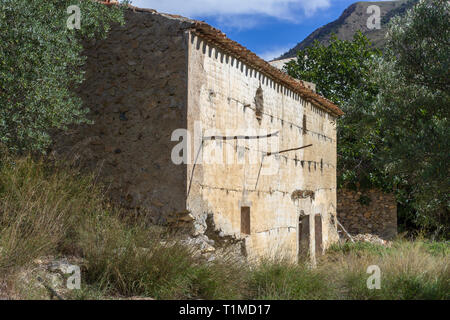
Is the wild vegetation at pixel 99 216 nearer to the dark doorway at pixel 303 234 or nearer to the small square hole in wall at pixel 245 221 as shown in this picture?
the small square hole in wall at pixel 245 221

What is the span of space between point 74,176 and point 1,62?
6.99 ft

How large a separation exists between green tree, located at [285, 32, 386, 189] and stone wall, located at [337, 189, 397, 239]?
501mm

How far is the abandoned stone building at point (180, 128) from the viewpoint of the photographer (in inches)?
295

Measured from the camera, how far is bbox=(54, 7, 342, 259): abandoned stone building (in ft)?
24.6

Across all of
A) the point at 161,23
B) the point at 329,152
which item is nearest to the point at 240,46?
the point at 161,23

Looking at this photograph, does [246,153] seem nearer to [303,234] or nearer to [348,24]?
[303,234]

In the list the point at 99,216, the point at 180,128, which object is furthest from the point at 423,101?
the point at 99,216

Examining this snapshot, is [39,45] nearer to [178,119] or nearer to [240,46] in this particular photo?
[178,119]

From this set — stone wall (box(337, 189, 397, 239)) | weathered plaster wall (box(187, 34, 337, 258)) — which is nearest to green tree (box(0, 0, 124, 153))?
weathered plaster wall (box(187, 34, 337, 258))

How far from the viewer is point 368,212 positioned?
769 inches

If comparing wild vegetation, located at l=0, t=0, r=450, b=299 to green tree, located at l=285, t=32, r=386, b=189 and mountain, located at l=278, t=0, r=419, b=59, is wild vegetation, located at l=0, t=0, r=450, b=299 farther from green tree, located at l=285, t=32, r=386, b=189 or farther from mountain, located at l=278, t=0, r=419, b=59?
mountain, located at l=278, t=0, r=419, b=59

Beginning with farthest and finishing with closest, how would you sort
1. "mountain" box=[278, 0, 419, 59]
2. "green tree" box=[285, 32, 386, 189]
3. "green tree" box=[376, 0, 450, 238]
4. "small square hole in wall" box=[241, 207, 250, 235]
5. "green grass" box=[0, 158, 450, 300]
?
"mountain" box=[278, 0, 419, 59]
"green tree" box=[285, 32, 386, 189]
"small square hole in wall" box=[241, 207, 250, 235]
"green tree" box=[376, 0, 450, 238]
"green grass" box=[0, 158, 450, 300]

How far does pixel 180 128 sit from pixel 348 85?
14501 mm
